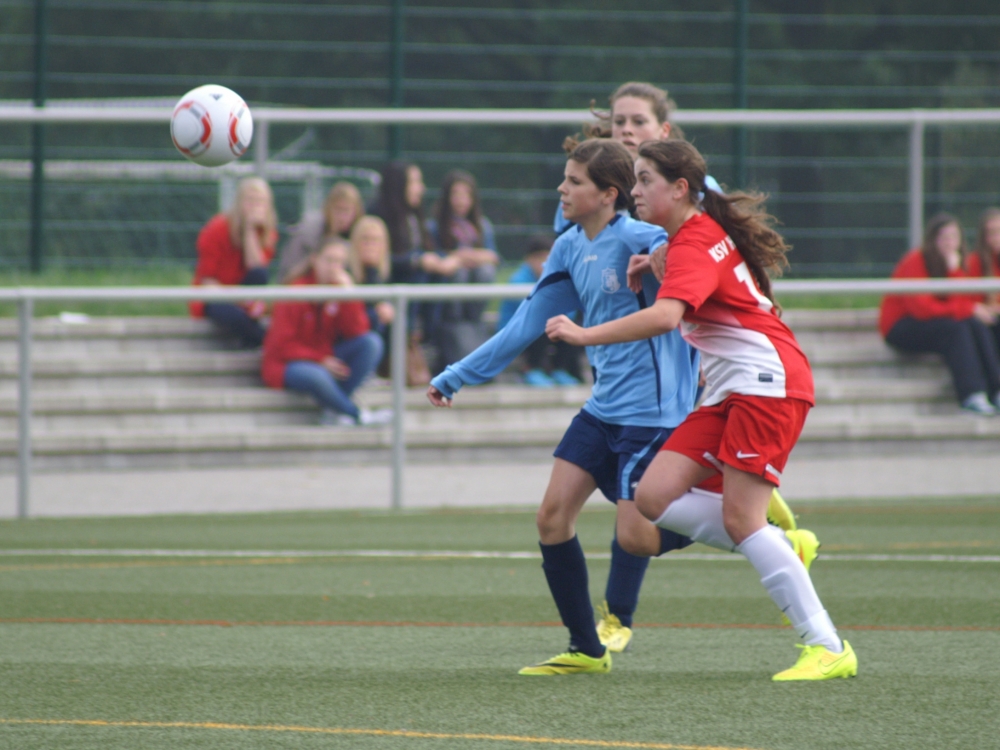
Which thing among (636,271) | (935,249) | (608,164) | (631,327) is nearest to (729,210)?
(636,271)

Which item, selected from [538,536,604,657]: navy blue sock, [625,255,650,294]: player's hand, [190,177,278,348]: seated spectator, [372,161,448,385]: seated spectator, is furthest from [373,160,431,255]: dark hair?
[538,536,604,657]: navy blue sock

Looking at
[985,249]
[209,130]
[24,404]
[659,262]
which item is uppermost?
[209,130]

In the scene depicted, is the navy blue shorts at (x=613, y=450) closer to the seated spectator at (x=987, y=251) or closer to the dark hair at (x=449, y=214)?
the dark hair at (x=449, y=214)

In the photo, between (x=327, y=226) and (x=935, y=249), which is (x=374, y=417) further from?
(x=935, y=249)

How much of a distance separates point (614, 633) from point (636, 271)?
4.61 ft

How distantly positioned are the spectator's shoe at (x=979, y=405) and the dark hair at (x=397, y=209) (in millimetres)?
4105

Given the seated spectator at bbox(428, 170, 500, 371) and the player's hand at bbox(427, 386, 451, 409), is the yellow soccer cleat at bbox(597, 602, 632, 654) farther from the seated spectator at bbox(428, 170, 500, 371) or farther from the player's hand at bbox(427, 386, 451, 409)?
the seated spectator at bbox(428, 170, 500, 371)

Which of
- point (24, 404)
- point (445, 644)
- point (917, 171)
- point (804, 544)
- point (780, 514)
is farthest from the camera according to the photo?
point (917, 171)

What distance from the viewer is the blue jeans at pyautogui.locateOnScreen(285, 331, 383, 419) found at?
970 centimetres

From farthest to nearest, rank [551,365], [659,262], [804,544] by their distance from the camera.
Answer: [551,365] → [804,544] → [659,262]

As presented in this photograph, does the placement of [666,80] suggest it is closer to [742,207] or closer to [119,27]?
[119,27]

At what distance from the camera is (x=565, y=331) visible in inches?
175

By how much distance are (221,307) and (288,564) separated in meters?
3.03

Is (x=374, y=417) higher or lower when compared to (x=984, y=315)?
lower
